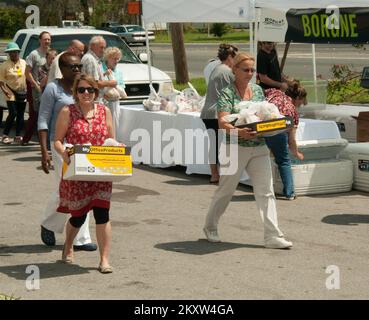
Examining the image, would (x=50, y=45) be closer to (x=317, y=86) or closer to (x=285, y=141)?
(x=317, y=86)

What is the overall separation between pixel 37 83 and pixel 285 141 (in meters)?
6.05

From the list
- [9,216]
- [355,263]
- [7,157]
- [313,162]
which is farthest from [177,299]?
[7,157]

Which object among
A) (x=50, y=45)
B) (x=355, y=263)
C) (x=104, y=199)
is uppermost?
(x=50, y=45)

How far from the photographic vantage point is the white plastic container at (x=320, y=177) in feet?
37.9

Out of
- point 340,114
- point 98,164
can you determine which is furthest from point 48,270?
point 340,114

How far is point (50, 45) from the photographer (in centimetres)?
1733

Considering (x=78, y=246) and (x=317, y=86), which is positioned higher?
(x=317, y=86)

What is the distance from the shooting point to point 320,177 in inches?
459

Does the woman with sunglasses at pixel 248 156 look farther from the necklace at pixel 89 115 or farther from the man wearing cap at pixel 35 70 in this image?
the man wearing cap at pixel 35 70

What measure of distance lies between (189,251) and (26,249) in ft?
4.99

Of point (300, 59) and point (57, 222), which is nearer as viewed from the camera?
point (57, 222)

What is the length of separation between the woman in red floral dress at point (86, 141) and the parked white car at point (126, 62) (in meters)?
8.80

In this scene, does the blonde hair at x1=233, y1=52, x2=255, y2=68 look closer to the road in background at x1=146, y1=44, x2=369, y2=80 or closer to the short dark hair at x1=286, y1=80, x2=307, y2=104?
the short dark hair at x1=286, y1=80, x2=307, y2=104

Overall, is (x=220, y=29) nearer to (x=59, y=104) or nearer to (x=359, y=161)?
(x=359, y=161)
